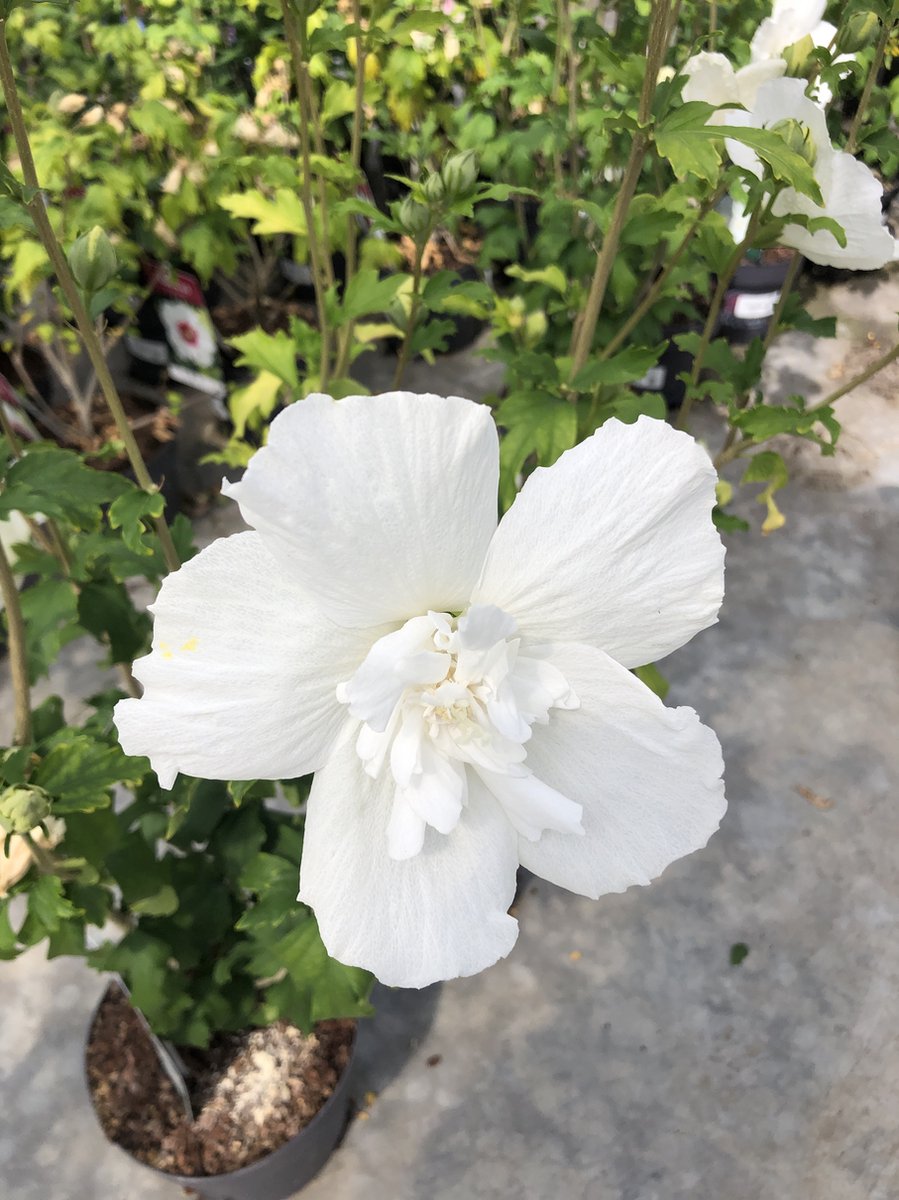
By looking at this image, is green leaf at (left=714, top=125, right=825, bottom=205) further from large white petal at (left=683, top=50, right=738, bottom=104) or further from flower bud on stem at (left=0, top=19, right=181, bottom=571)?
flower bud on stem at (left=0, top=19, right=181, bottom=571)

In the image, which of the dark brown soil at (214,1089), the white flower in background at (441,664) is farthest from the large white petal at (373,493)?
the dark brown soil at (214,1089)

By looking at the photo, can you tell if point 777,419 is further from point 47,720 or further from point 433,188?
point 47,720

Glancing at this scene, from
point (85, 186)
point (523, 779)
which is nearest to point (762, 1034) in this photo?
point (523, 779)

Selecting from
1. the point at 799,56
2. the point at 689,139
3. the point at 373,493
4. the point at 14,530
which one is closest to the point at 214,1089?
the point at 14,530

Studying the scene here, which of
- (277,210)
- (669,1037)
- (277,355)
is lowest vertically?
(669,1037)

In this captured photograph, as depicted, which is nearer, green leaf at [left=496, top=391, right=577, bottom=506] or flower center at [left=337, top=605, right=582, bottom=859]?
flower center at [left=337, top=605, right=582, bottom=859]

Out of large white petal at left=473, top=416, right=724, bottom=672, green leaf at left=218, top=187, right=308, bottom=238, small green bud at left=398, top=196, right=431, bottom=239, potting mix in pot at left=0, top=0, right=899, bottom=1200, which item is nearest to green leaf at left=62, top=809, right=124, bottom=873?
potting mix in pot at left=0, top=0, right=899, bottom=1200
